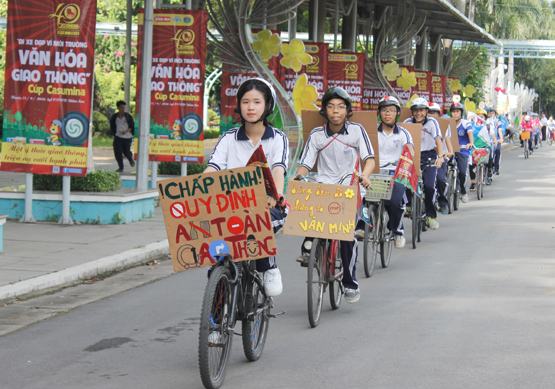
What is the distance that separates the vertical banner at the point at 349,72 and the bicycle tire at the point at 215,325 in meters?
22.2

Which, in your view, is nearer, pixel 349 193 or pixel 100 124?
pixel 349 193

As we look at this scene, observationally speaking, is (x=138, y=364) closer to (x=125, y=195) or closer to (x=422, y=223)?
(x=125, y=195)

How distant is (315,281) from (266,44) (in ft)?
42.4

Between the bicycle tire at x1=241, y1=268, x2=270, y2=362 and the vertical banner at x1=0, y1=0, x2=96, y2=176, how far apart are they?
8.59 metres

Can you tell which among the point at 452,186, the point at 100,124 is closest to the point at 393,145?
the point at 452,186

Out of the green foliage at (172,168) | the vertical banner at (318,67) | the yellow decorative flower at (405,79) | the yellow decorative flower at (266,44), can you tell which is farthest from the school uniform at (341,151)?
the yellow decorative flower at (405,79)

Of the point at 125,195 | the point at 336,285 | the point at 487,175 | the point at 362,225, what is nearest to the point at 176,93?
the point at 125,195

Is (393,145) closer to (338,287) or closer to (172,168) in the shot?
(338,287)

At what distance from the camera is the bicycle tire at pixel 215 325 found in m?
7.03

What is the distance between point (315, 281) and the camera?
9.80 m

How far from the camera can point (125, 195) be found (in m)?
17.2

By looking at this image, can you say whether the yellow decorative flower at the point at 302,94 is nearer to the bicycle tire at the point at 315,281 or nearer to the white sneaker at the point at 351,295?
the white sneaker at the point at 351,295

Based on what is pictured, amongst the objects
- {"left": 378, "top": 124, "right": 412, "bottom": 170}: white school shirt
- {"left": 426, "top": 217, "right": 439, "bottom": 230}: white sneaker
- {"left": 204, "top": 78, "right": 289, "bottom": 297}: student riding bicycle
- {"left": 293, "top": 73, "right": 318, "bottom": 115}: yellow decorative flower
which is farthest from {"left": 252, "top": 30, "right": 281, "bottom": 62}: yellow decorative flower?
{"left": 204, "top": 78, "right": 289, "bottom": 297}: student riding bicycle

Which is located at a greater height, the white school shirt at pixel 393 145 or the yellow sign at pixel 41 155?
the white school shirt at pixel 393 145
